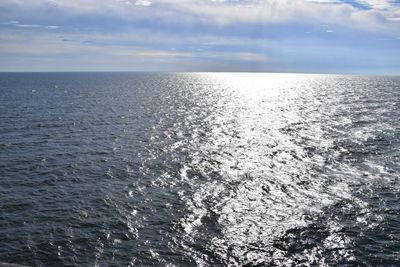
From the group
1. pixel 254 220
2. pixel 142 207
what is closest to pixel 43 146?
pixel 142 207

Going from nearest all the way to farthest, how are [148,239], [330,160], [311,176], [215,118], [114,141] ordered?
1. [148,239]
2. [311,176]
3. [330,160]
4. [114,141]
5. [215,118]

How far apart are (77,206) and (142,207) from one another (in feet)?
22.3

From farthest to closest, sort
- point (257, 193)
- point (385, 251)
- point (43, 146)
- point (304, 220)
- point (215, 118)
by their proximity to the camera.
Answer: point (215, 118) → point (43, 146) → point (257, 193) → point (304, 220) → point (385, 251)

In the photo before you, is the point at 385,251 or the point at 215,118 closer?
the point at 385,251

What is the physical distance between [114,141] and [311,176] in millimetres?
36649

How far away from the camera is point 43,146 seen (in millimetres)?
57812

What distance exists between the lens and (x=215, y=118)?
96.2m

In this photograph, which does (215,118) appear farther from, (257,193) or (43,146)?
(257,193)

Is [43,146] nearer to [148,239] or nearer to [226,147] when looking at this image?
[226,147]

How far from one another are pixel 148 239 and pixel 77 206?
10.4 metres

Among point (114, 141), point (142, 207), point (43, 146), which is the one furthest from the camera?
point (114, 141)

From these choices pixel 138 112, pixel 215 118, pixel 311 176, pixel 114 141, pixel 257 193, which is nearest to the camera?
pixel 257 193

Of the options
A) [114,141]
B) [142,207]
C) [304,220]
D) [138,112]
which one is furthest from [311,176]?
[138,112]

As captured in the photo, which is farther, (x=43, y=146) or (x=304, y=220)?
(x=43, y=146)
